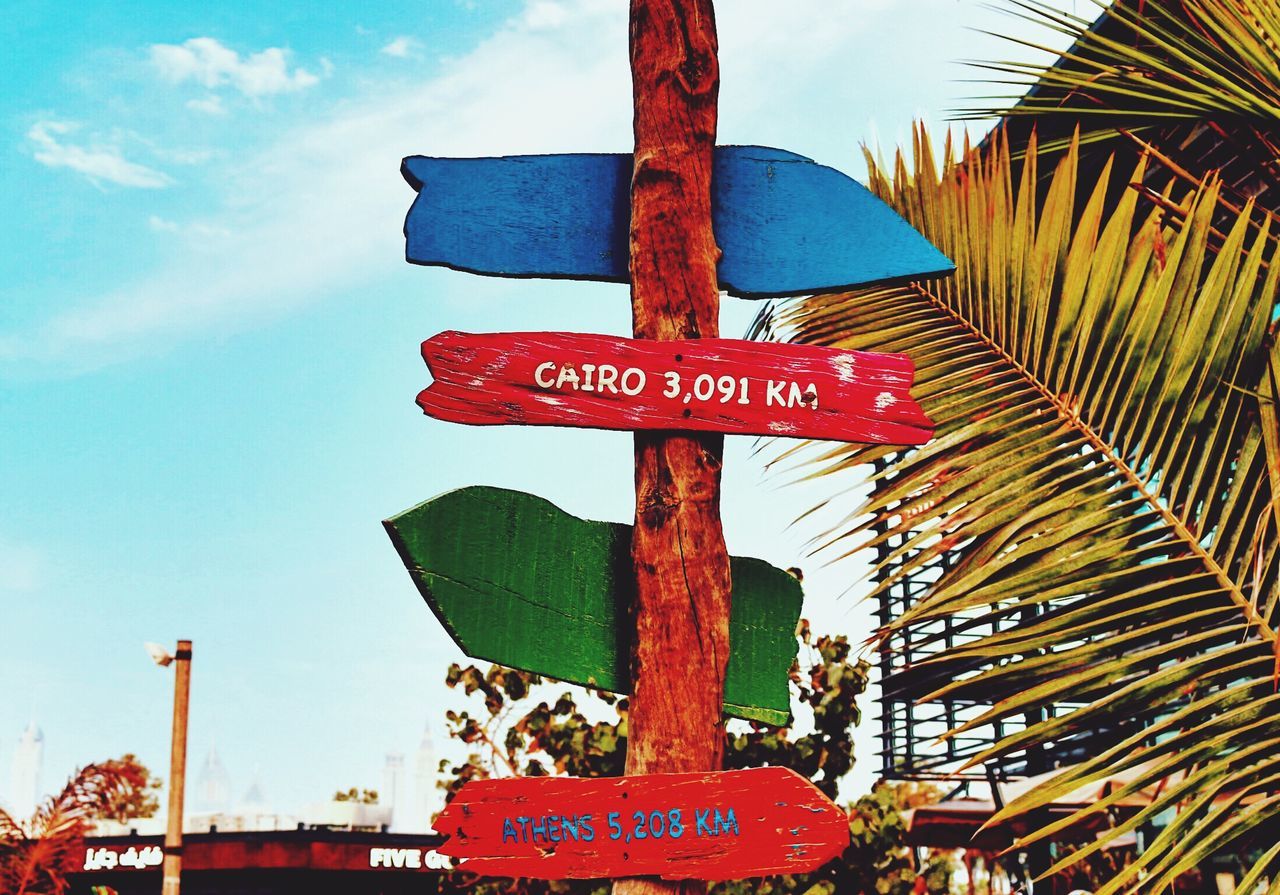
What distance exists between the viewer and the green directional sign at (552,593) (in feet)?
9.93

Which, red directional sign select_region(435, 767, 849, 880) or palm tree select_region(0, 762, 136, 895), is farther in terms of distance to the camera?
palm tree select_region(0, 762, 136, 895)

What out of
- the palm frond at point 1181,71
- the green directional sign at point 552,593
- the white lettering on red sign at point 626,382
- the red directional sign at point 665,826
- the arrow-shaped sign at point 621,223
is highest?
the palm frond at point 1181,71

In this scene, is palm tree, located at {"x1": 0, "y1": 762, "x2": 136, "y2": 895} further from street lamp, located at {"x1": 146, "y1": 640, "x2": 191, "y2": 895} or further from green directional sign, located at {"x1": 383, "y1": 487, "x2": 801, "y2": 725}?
green directional sign, located at {"x1": 383, "y1": 487, "x2": 801, "y2": 725}

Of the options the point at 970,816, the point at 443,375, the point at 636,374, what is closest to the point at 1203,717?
the point at 636,374

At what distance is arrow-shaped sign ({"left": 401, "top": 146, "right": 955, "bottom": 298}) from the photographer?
3.42 metres

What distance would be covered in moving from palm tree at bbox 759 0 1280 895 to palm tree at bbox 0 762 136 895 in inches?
337

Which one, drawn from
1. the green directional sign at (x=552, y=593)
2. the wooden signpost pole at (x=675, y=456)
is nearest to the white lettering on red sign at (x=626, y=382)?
the wooden signpost pole at (x=675, y=456)

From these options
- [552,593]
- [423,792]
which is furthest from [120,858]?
[423,792]

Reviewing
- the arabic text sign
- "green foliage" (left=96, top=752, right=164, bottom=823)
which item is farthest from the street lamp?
the arabic text sign

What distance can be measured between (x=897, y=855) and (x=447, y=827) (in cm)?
848

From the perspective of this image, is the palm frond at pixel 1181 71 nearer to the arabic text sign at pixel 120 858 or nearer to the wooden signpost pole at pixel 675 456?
the wooden signpost pole at pixel 675 456

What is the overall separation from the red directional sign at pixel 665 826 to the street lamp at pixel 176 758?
10.4 metres

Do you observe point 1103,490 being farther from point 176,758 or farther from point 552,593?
point 176,758

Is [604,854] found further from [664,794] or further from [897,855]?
[897,855]
